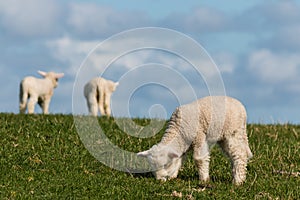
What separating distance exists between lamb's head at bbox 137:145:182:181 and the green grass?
0.64 ft

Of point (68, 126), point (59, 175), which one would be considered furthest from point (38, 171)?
point (68, 126)

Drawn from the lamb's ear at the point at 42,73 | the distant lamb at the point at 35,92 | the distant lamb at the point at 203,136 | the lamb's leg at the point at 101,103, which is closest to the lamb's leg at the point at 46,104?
the distant lamb at the point at 35,92

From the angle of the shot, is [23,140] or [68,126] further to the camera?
[68,126]

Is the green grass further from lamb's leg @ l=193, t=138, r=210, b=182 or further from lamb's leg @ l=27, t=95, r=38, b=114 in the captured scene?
lamb's leg @ l=27, t=95, r=38, b=114

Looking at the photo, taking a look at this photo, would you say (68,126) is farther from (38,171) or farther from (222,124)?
(222,124)

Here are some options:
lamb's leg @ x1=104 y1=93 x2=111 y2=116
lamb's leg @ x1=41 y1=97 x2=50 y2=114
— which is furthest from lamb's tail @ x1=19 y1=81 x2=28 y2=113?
lamb's leg @ x1=104 y1=93 x2=111 y2=116

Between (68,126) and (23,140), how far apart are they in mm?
1917

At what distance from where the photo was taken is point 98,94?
95.3 feet

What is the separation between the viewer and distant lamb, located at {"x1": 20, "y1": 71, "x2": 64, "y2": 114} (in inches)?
1069

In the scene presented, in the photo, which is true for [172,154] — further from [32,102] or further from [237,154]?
[32,102]

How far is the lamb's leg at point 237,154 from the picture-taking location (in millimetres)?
11562

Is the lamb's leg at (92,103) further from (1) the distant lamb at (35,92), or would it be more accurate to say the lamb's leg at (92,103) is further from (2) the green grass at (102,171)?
(2) the green grass at (102,171)

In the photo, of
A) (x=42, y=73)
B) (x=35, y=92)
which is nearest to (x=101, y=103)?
(x=42, y=73)

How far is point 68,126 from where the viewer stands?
16469 millimetres
